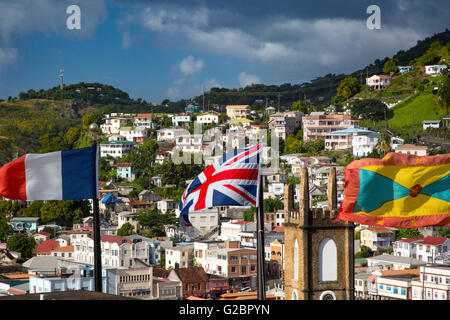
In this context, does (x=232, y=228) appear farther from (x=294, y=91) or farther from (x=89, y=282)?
(x=294, y=91)

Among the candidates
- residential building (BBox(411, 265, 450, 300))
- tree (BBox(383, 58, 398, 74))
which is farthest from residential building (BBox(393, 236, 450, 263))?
tree (BBox(383, 58, 398, 74))

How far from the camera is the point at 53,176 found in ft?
23.7

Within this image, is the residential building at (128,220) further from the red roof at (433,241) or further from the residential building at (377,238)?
the red roof at (433,241)

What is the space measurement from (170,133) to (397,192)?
213 ft

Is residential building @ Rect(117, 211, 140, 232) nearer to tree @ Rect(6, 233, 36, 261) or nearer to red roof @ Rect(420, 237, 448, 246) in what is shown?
tree @ Rect(6, 233, 36, 261)

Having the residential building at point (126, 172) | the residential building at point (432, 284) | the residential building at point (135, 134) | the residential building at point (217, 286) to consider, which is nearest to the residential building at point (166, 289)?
the residential building at point (217, 286)

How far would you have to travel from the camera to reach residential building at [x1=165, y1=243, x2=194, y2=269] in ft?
128

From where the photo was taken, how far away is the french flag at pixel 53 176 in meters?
7.16

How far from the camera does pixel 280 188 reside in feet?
169

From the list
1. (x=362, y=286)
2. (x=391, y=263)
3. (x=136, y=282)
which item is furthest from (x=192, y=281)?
(x=391, y=263)
